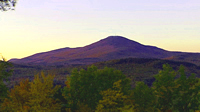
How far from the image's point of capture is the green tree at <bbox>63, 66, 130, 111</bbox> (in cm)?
5056

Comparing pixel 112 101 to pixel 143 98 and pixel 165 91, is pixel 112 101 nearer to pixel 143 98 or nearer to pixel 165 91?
pixel 143 98

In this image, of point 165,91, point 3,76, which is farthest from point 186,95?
point 3,76

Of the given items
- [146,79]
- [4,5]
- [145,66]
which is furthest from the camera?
[145,66]

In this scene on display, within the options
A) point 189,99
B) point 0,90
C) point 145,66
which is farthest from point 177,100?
point 145,66

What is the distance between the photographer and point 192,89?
5016 cm

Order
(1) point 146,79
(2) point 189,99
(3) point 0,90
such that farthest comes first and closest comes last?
(1) point 146,79 → (2) point 189,99 → (3) point 0,90

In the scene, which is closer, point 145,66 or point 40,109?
point 40,109

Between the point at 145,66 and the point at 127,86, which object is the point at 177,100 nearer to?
the point at 127,86

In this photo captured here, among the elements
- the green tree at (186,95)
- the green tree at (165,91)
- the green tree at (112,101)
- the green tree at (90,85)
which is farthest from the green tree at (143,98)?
the green tree at (112,101)

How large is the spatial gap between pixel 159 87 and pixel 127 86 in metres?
6.75

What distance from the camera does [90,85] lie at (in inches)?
2069

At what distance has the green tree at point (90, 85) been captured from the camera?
166 feet

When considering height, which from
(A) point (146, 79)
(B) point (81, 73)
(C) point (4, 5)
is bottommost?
(A) point (146, 79)

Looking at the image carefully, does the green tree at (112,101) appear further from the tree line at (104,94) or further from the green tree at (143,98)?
the green tree at (143,98)
